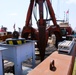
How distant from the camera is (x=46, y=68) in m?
1.91

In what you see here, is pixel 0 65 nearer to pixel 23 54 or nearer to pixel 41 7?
pixel 23 54

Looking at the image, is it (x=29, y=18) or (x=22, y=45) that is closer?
(x=22, y=45)

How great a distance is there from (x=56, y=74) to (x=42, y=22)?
16.8ft

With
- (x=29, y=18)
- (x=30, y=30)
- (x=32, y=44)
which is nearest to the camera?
(x=32, y=44)

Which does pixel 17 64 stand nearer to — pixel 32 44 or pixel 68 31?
pixel 32 44

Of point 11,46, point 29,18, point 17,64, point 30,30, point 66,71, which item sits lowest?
point 17,64

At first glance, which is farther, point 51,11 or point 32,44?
point 51,11

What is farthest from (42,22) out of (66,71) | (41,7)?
(66,71)

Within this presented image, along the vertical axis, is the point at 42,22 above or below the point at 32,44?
above

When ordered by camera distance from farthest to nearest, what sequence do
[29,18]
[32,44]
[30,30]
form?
[29,18], [30,30], [32,44]

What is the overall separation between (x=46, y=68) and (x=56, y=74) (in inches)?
8.6

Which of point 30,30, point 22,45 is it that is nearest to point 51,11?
point 30,30

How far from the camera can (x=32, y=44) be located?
3992mm

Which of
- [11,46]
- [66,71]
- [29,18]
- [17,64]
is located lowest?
[17,64]
